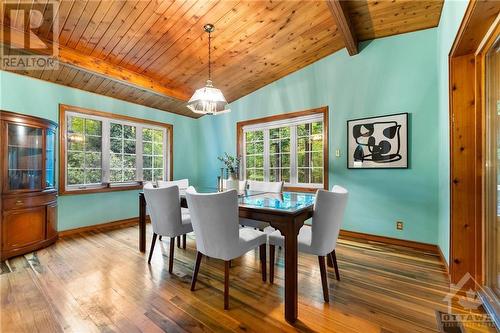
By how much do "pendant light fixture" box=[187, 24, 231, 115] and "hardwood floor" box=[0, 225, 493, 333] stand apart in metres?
1.82

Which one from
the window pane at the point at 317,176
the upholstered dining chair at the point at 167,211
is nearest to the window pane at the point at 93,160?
the upholstered dining chair at the point at 167,211

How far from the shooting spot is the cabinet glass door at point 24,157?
2.72 meters

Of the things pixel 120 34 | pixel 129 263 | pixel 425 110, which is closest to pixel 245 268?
pixel 129 263

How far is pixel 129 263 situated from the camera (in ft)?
8.50

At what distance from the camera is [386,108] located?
319 centimetres

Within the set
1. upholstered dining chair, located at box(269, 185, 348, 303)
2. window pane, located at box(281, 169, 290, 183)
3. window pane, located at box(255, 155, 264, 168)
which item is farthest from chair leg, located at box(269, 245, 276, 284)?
window pane, located at box(255, 155, 264, 168)

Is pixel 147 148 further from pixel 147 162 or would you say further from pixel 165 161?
pixel 165 161

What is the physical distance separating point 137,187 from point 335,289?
3.86 meters

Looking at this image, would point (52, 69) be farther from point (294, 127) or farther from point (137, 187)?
point (294, 127)

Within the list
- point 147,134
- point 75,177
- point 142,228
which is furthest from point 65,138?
point 142,228

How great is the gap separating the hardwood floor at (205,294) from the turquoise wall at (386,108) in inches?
20.2

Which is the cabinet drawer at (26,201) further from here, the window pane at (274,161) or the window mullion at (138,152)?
the window pane at (274,161)

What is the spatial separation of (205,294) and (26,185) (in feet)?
8.81

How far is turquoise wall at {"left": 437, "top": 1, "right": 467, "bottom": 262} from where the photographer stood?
79.6 inches
